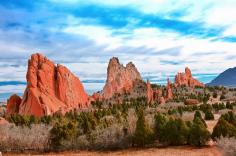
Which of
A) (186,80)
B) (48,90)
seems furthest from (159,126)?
(186,80)

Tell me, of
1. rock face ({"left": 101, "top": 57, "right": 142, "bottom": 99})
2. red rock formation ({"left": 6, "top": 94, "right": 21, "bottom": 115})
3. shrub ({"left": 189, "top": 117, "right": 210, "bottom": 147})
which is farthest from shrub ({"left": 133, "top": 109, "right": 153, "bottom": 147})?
rock face ({"left": 101, "top": 57, "right": 142, "bottom": 99})

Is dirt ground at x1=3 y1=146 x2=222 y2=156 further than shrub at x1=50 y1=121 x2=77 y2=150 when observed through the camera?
No

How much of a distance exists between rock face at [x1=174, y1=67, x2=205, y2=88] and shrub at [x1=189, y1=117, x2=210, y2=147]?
134 metres

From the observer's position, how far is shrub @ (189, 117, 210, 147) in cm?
4003

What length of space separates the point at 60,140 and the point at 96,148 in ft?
14.5

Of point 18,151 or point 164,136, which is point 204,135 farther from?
point 18,151

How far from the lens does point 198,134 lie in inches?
1590

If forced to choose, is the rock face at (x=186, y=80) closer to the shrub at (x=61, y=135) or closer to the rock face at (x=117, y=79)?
the rock face at (x=117, y=79)

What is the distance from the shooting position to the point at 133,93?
15250cm

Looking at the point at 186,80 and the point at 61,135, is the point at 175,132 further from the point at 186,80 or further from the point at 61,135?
the point at 186,80

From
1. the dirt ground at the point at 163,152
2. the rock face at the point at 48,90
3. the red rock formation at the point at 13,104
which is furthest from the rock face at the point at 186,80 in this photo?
the dirt ground at the point at 163,152

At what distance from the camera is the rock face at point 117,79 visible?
154775 millimetres

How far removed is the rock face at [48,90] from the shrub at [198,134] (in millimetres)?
44616

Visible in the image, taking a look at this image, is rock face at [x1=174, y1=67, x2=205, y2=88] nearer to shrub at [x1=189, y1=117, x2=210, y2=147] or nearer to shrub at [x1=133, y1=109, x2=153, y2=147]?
shrub at [x1=133, y1=109, x2=153, y2=147]
